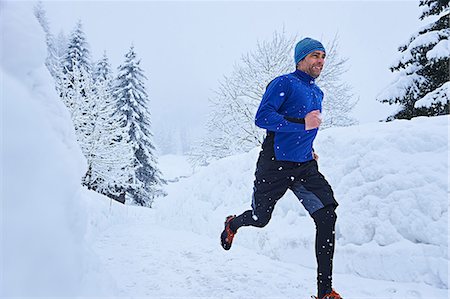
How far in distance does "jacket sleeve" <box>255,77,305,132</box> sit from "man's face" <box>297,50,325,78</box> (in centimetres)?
30

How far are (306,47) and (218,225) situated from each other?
3.69 metres

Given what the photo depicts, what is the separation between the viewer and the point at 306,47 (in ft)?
9.63

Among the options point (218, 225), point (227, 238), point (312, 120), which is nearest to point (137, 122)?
point (218, 225)

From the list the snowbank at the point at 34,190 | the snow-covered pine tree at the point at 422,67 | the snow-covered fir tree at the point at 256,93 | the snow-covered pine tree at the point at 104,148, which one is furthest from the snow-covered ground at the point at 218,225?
the snow-covered pine tree at the point at 104,148

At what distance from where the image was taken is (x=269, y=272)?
3488mm

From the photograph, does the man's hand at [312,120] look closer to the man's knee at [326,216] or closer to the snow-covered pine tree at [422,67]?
the man's knee at [326,216]

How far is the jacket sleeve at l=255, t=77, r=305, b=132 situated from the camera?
266 centimetres

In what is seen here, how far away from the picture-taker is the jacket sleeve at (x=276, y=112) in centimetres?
266

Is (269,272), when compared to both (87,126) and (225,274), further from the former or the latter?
(87,126)

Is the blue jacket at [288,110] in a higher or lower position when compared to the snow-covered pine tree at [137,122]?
lower

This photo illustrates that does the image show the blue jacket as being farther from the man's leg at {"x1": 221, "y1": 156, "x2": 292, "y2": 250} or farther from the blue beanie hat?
the blue beanie hat

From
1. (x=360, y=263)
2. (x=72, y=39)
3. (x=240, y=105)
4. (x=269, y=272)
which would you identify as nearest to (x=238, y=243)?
(x=269, y=272)

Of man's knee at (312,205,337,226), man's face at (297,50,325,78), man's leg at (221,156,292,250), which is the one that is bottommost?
man's knee at (312,205,337,226)

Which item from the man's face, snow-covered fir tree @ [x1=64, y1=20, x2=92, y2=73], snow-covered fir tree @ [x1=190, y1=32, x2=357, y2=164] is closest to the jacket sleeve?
the man's face
